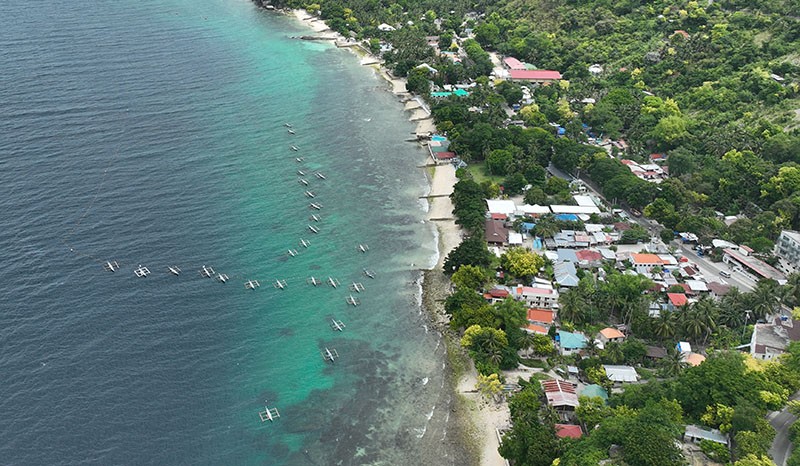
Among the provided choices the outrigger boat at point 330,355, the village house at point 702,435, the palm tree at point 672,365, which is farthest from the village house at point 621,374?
the outrigger boat at point 330,355

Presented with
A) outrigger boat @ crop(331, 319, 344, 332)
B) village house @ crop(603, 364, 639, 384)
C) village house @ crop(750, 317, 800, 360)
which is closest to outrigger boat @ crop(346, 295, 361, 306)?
outrigger boat @ crop(331, 319, 344, 332)

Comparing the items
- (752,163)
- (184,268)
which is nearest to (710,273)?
(752,163)

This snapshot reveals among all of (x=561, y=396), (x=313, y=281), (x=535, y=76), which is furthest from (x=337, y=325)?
(x=535, y=76)

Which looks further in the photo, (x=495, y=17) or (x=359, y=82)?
(x=495, y=17)

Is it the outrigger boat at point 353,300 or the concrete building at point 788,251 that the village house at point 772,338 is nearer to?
the concrete building at point 788,251

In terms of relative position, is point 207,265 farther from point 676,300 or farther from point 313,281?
point 676,300

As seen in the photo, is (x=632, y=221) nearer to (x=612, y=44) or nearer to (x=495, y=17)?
(x=612, y=44)
